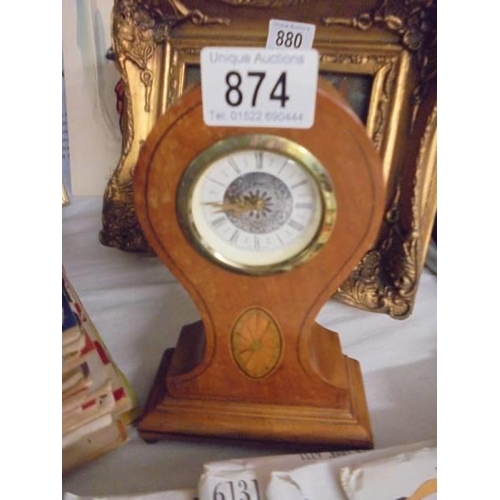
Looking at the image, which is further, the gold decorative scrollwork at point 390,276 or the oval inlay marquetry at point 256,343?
the gold decorative scrollwork at point 390,276

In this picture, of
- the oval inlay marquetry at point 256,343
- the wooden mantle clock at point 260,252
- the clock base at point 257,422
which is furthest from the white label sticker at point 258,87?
the clock base at point 257,422

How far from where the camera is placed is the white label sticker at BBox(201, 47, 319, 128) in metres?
0.57

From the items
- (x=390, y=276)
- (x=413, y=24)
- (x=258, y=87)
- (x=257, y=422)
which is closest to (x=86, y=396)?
(x=257, y=422)

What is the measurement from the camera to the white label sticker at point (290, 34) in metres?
0.93

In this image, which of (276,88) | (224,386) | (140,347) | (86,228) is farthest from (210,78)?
(86,228)

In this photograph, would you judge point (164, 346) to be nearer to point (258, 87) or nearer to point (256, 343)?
point (256, 343)

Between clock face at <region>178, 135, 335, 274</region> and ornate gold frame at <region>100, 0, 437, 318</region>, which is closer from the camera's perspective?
clock face at <region>178, 135, 335, 274</region>

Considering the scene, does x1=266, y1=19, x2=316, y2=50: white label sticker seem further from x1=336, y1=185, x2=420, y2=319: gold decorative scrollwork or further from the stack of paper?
the stack of paper

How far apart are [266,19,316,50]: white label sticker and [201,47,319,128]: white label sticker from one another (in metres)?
0.38

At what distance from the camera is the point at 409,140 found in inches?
37.9

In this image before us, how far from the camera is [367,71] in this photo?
0.94 m

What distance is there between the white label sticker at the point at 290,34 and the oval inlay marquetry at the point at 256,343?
1.52 feet

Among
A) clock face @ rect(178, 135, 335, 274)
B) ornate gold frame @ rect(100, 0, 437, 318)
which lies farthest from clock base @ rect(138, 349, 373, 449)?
ornate gold frame @ rect(100, 0, 437, 318)

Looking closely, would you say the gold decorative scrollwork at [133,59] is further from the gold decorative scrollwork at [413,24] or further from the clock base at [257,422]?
the clock base at [257,422]
